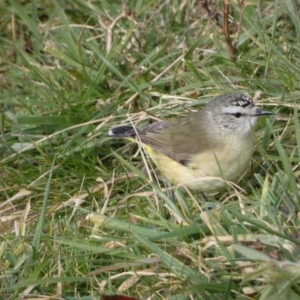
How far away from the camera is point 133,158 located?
5.07m

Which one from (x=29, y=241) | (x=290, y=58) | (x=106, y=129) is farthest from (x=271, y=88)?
(x=29, y=241)

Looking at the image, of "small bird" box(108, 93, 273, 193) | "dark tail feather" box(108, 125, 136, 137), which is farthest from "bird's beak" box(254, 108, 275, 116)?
"dark tail feather" box(108, 125, 136, 137)

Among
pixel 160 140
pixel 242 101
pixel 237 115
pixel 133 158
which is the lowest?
pixel 133 158

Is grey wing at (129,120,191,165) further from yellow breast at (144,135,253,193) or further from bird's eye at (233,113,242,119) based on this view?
bird's eye at (233,113,242,119)

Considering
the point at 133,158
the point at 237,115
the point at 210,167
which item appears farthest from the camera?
the point at 133,158

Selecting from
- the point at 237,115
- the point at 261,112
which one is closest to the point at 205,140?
the point at 237,115

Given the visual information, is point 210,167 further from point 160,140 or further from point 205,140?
point 160,140

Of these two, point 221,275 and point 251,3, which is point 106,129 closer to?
point 251,3

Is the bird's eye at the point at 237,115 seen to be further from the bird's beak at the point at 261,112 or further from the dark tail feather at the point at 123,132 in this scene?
the dark tail feather at the point at 123,132

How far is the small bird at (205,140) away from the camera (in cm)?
457

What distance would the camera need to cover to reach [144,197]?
444cm

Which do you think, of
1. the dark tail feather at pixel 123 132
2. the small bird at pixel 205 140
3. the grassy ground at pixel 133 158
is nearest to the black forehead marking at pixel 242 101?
the small bird at pixel 205 140

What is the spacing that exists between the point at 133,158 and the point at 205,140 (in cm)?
46

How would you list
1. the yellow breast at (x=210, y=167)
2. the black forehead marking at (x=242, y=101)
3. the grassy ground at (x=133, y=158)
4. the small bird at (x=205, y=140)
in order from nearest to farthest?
the grassy ground at (x=133, y=158) → the yellow breast at (x=210, y=167) → the small bird at (x=205, y=140) → the black forehead marking at (x=242, y=101)
